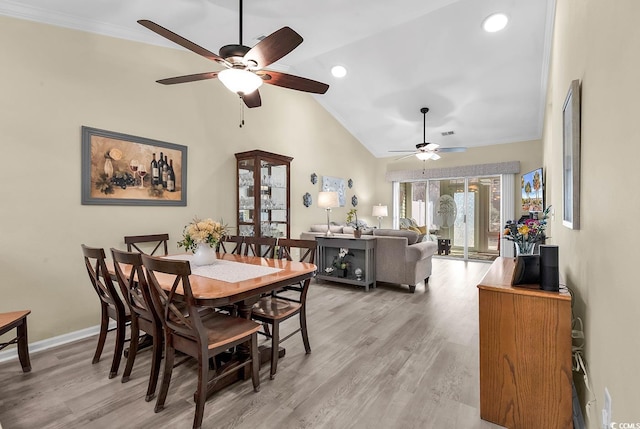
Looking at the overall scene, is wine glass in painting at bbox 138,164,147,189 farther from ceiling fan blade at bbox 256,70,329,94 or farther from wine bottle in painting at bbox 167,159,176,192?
ceiling fan blade at bbox 256,70,329,94

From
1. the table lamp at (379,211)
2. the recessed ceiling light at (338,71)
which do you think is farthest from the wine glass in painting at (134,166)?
the table lamp at (379,211)

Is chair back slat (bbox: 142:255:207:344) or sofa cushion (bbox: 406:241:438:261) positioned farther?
sofa cushion (bbox: 406:241:438:261)

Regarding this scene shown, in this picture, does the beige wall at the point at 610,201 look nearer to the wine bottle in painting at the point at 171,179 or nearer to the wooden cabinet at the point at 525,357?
the wooden cabinet at the point at 525,357

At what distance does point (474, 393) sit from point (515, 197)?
6123 millimetres

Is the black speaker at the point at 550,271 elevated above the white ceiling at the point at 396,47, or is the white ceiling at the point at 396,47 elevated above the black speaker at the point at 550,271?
the white ceiling at the point at 396,47

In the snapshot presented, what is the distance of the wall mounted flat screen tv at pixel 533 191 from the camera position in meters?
5.07

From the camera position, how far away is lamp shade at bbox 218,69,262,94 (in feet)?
7.53

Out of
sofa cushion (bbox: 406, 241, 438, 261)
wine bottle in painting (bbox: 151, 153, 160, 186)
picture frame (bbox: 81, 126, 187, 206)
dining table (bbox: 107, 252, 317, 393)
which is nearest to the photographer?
dining table (bbox: 107, 252, 317, 393)

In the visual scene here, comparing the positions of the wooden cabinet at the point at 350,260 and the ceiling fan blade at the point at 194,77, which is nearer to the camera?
the ceiling fan blade at the point at 194,77

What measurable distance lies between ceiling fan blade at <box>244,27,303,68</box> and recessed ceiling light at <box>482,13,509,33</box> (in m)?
3.05

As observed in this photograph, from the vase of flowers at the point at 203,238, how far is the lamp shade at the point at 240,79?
1.10 meters

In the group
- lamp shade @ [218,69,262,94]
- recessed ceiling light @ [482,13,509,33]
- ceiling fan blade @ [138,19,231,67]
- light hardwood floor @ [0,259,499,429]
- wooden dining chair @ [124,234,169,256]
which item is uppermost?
recessed ceiling light @ [482,13,509,33]

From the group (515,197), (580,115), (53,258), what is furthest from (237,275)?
(515,197)

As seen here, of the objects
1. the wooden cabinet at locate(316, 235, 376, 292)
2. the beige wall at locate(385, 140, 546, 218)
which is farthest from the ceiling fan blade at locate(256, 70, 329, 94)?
the beige wall at locate(385, 140, 546, 218)
